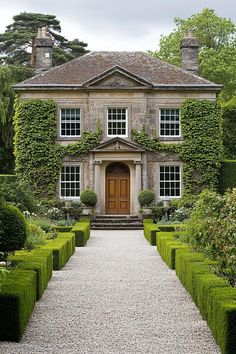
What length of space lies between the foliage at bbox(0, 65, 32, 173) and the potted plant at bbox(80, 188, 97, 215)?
8.44 m

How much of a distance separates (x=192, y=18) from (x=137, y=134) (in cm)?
2282

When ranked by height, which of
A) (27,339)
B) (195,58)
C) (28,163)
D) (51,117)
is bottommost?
(27,339)

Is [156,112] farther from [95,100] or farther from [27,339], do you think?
[27,339]

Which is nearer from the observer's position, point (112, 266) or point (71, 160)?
point (112, 266)

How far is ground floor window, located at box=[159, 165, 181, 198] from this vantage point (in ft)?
110

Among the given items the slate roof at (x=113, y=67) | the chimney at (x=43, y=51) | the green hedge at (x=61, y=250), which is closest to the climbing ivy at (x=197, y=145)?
the slate roof at (x=113, y=67)

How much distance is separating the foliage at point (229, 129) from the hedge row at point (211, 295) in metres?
28.9

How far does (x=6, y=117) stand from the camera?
41.1 metres

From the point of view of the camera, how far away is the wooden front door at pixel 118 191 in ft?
110

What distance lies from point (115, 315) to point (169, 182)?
2271 centimetres

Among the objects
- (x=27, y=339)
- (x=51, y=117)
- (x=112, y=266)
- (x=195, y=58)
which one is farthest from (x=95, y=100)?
(x=27, y=339)

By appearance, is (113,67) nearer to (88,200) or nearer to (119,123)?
(119,123)

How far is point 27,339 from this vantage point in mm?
9188

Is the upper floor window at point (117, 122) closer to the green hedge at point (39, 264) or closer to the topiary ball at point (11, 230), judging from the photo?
the topiary ball at point (11, 230)
